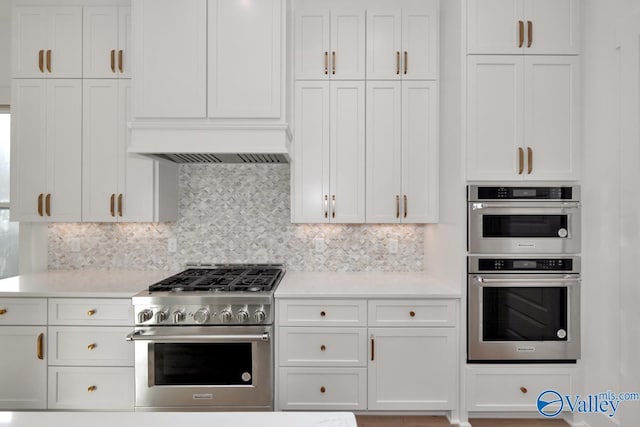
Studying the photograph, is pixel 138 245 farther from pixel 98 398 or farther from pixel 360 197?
pixel 360 197

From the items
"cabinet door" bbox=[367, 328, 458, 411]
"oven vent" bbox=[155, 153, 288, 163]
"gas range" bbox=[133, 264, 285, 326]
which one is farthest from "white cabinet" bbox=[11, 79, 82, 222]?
"cabinet door" bbox=[367, 328, 458, 411]

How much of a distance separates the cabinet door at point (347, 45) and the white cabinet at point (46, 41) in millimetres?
1898

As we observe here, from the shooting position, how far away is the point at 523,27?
7.71 ft

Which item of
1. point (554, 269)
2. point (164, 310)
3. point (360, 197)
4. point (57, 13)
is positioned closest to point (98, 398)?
point (164, 310)

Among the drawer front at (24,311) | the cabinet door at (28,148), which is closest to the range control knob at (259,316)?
the drawer front at (24,311)

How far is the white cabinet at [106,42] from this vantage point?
2662 mm

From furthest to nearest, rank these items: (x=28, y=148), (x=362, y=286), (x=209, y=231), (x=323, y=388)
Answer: (x=209, y=231) → (x=28, y=148) → (x=362, y=286) → (x=323, y=388)

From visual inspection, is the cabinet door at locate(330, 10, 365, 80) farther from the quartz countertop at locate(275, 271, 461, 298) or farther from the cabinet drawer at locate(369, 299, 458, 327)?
the cabinet drawer at locate(369, 299, 458, 327)

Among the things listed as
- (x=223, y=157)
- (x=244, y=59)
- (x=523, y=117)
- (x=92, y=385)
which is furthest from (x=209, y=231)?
(x=523, y=117)

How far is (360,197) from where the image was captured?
2732mm

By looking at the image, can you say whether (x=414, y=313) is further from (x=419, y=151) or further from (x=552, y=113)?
(x=552, y=113)

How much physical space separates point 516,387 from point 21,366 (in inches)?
128

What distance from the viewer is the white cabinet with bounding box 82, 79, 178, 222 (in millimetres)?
2676

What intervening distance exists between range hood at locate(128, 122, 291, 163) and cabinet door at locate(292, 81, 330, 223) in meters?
0.33
